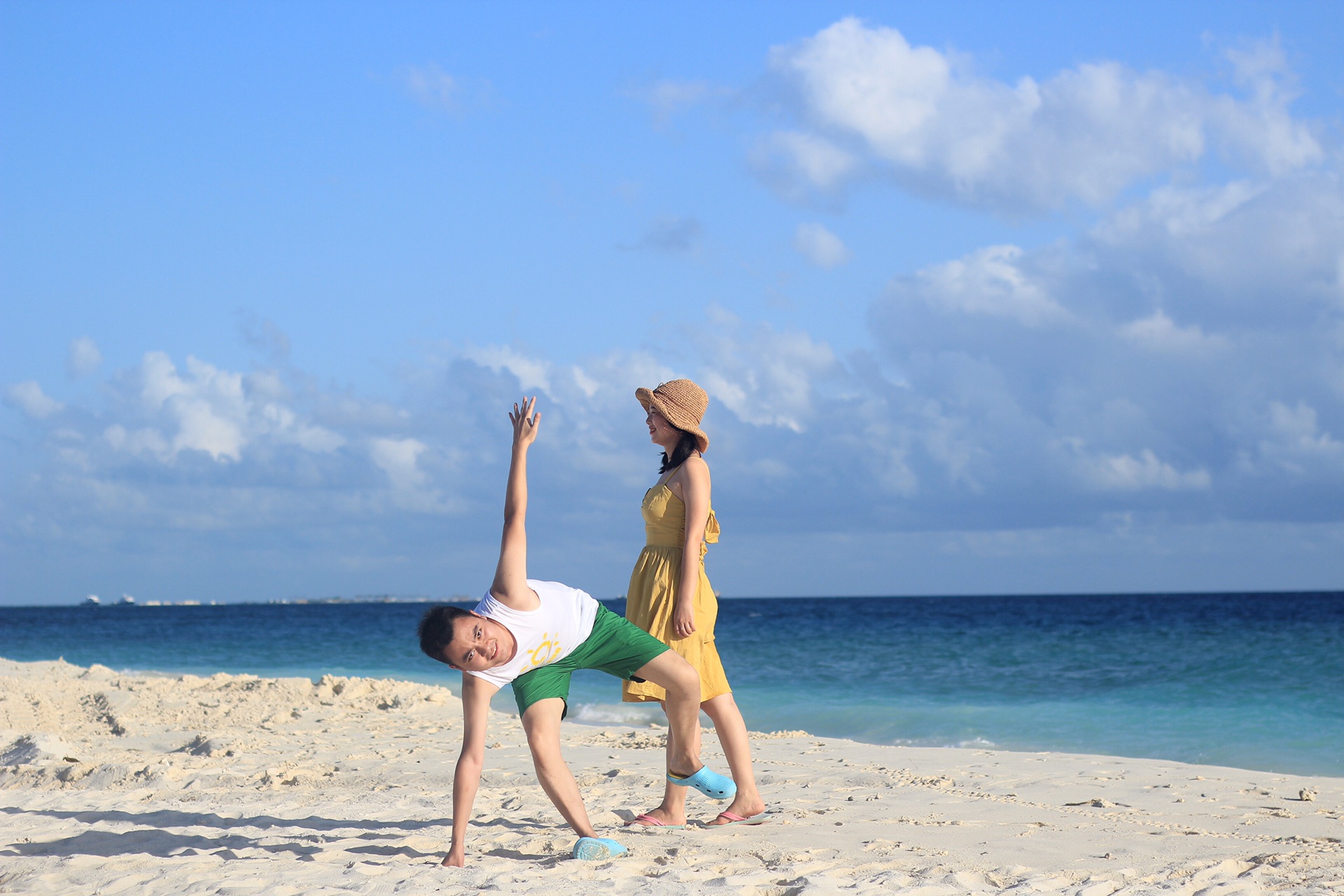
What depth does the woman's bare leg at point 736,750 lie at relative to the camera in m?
4.21

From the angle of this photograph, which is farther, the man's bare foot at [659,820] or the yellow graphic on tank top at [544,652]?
the man's bare foot at [659,820]

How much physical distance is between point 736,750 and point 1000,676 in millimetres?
12497

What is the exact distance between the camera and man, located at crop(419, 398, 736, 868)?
11.1 ft

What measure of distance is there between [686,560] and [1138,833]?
7.47 feet

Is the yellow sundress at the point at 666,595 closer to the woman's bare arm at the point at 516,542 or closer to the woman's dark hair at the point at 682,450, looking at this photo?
the woman's dark hair at the point at 682,450

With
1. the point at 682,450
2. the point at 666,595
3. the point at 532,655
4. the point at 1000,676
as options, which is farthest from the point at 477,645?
the point at 1000,676

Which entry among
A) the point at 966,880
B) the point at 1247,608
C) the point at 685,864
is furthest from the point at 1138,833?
the point at 1247,608

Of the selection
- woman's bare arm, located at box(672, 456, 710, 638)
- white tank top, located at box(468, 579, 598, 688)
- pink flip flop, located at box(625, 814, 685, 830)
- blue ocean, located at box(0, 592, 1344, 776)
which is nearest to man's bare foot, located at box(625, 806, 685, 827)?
pink flip flop, located at box(625, 814, 685, 830)

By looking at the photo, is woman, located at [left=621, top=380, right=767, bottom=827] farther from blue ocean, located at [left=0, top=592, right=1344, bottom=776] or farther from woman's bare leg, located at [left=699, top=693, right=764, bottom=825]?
blue ocean, located at [left=0, top=592, right=1344, bottom=776]

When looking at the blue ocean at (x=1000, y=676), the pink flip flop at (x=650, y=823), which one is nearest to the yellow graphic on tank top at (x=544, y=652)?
the pink flip flop at (x=650, y=823)

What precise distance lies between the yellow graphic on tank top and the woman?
49 centimetres

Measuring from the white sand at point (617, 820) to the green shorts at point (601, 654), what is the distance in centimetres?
63

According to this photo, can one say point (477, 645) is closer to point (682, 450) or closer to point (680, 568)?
point (680, 568)

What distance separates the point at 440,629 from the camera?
3.30 metres
